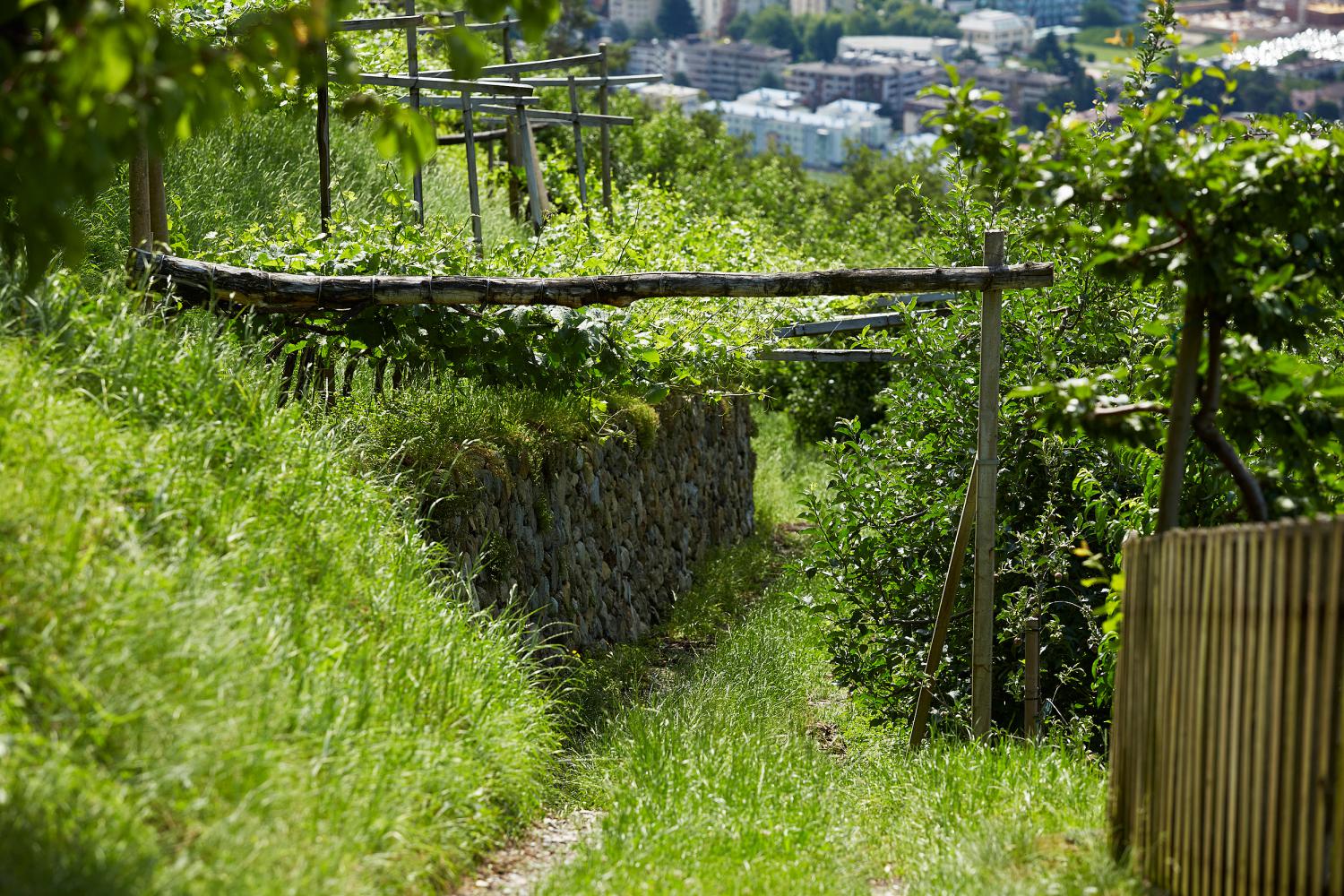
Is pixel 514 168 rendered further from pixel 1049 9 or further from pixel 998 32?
pixel 1049 9

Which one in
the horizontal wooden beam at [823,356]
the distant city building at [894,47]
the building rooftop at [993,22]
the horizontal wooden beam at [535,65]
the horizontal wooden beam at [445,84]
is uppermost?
the building rooftop at [993,22]

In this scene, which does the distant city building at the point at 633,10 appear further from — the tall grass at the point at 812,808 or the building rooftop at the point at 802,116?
the tall grass at the point at 812,808

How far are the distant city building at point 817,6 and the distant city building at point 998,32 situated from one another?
593 inches

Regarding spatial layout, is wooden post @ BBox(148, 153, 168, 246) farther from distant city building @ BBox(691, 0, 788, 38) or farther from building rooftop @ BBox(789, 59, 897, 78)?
distant city building @ BBox(691, 0, 788, 38)

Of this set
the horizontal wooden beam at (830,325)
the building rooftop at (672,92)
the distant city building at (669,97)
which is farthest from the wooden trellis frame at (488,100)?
the building rooftop at (672,92)

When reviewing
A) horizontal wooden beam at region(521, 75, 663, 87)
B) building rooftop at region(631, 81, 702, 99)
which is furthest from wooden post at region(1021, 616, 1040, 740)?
building rooftop at region(631, 81, 702, 99)

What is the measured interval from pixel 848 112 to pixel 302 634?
8002 cm

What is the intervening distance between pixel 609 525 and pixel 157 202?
367cm

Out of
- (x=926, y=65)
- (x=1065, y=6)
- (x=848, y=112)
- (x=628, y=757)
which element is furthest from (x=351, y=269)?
(x=1065, y=6)

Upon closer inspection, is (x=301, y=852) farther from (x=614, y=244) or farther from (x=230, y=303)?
(x=614, y=244)

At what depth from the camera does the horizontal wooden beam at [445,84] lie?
1022 cm

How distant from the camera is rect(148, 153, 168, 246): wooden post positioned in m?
6.70

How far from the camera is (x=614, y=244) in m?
11.1

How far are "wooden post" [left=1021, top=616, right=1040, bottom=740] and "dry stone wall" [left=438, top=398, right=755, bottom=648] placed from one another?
90.5 inches
